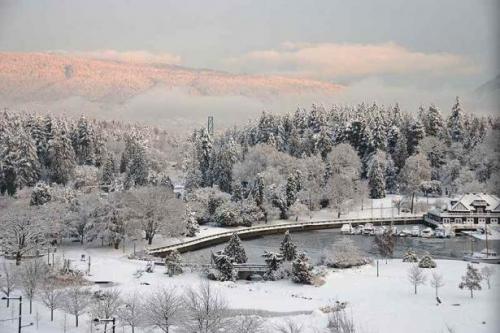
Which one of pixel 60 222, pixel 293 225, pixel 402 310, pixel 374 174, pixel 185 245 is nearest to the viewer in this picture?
pixel 402 310

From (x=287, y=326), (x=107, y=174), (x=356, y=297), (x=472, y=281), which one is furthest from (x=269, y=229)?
(x=287, y=326)

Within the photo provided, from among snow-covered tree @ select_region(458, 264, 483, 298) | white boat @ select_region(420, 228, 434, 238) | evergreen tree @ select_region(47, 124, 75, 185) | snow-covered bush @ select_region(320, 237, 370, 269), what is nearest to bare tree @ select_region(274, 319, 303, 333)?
snow-covered tree @ select_region(458, 264, 483, 298)

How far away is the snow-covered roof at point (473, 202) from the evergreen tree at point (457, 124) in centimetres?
1367

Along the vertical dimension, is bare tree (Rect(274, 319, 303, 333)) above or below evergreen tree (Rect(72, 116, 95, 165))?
below

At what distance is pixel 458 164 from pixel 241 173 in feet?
61.9

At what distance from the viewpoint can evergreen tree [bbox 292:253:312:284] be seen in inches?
994

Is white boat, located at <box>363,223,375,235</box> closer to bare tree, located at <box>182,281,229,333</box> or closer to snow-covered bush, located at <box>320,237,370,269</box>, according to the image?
snow-covered bush, located at <box>320,237,370,269</box>

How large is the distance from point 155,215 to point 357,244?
12225 millimetres

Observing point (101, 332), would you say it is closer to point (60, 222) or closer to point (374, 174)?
point (60, 222)

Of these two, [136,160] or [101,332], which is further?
[136,160]

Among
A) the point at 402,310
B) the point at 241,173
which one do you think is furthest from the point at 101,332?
the point at 241,173

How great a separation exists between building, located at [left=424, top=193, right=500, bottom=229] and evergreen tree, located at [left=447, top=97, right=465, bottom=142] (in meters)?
14.2

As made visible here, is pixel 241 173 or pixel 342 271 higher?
pixel 241 173

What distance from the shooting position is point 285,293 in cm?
2381
